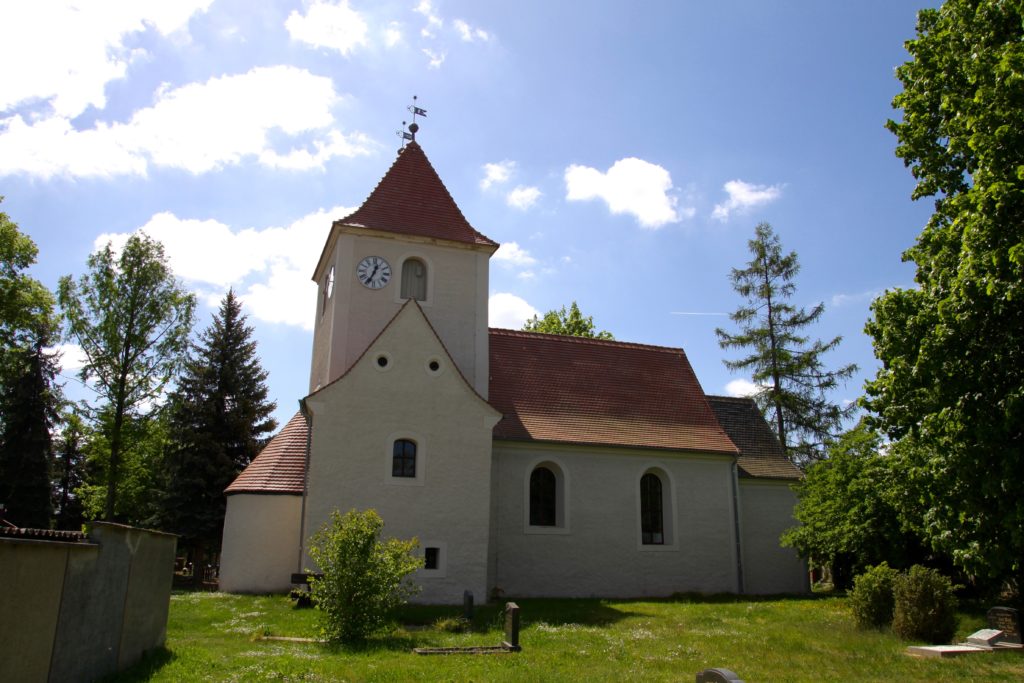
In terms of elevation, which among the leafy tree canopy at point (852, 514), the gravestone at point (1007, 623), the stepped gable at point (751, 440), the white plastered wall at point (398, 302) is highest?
the white plastered wall at point (398, 302)

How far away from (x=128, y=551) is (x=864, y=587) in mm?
13950

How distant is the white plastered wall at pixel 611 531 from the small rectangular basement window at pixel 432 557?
3.01m

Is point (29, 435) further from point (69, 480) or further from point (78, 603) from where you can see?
point (78, 603)

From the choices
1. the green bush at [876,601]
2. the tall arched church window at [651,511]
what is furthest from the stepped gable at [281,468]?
the green bush at [876,601]

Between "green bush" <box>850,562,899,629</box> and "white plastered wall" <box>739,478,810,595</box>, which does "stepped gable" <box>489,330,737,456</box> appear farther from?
"green bush" <box>850,562,899,629</box>

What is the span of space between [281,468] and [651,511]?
1210 cm

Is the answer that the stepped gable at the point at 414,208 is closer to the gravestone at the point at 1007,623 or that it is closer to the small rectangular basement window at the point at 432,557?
the small rectangular basement window at the point at 432,557

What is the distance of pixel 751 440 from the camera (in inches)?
1128

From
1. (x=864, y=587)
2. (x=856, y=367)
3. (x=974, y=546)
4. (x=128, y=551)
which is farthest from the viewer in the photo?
(x=856, y=367)

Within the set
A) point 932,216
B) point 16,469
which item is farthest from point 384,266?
point 16,469

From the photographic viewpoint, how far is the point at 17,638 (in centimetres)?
805

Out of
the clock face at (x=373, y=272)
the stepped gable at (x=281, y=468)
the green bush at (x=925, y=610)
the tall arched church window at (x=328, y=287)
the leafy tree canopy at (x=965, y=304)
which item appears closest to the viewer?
the leafy tree canopy at (x=965, y=304)

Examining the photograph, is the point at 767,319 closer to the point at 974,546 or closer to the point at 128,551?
the point at 974,546

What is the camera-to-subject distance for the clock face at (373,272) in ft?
78.6
